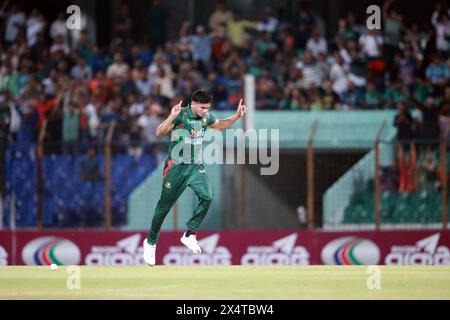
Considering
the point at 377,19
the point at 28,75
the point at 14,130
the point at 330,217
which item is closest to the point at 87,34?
the point at 28,75

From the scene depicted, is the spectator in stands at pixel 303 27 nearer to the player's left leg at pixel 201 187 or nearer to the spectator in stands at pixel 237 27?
the spectator in stands at pixel 237 27

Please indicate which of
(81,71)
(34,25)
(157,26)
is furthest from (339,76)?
(34,25)

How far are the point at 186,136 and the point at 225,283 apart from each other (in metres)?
2.61

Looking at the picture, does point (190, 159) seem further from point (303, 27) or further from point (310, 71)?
point (303, 27)

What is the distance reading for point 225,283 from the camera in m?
14.6

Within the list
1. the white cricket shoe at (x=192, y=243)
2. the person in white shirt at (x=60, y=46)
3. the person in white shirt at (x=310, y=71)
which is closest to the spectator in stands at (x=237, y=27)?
the person in white shirt at (x=310, y=71)

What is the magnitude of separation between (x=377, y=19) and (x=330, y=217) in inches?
286

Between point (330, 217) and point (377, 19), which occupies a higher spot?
point (377, 19)

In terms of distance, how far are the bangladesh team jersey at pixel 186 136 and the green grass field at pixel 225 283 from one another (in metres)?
1.78

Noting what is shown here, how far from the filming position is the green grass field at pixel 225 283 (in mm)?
13281

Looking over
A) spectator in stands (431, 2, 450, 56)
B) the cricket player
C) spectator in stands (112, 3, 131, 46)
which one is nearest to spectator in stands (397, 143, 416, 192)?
spectator in stands (431, 2, 450, 56)

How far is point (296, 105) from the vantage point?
2684 cm

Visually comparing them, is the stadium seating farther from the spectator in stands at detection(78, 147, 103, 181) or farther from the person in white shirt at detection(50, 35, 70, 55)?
the person in white shirt at detection(50, 35, 70, 55)

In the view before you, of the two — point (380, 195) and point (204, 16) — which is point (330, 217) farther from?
point (204, 16)
